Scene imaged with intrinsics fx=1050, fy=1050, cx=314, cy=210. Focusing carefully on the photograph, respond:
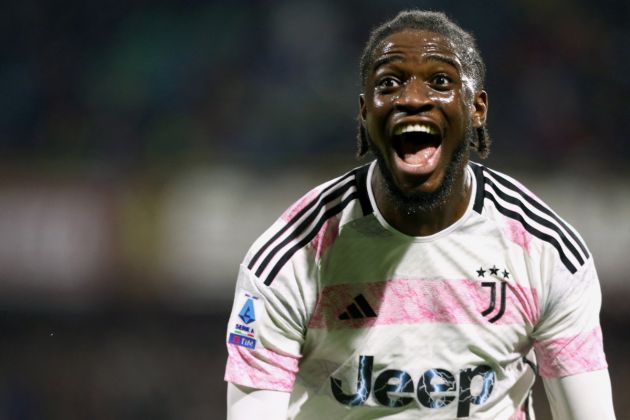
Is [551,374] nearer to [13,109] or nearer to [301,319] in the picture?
[301,319]

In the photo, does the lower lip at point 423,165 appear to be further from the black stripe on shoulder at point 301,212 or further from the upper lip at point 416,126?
the black stripe on shoulder at point 301,212

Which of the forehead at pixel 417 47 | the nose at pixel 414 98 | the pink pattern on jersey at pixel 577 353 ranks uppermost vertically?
the forehead at pixel 417 47

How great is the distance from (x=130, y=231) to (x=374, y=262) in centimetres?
299

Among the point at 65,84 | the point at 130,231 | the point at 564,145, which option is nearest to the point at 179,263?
the point at 130,231

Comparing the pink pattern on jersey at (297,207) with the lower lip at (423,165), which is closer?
the lower lip at (423,165)

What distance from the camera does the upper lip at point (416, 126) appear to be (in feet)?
6.98

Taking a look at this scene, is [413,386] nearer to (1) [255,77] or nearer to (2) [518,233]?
(2) [518,233]

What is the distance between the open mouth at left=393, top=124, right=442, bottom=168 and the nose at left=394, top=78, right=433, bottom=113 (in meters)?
0.04

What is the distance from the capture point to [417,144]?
7.23ft

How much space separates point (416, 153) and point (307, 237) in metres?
→ 0.29

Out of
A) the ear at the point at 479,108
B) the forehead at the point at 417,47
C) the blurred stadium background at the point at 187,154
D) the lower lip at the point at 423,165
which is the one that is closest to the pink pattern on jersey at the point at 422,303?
the lower lip at the point at 423,165

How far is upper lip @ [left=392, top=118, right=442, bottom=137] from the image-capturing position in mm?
2129

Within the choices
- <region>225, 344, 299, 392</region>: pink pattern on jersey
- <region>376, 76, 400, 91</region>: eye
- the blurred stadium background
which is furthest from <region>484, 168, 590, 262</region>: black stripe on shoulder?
the blurred stadium background

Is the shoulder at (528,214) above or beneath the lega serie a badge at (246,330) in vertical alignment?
above
